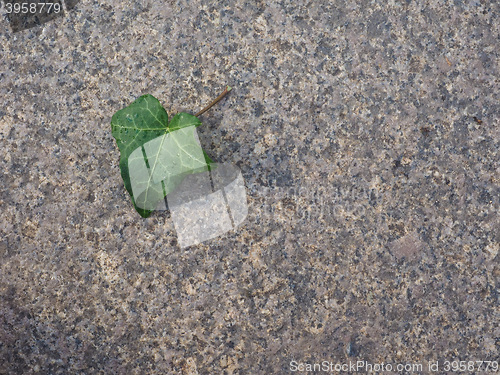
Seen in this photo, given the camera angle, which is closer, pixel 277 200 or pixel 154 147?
pixel 154 147

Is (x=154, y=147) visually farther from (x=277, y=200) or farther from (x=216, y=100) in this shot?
(x=277, y=200)

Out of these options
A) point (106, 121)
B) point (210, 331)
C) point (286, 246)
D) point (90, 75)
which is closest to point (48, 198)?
point (106, 121)

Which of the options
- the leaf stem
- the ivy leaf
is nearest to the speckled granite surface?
the leaf stem

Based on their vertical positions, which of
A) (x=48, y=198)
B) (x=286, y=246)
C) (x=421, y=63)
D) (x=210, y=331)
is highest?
(x=421, y=63)

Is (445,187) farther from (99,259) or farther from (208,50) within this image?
(99,259)

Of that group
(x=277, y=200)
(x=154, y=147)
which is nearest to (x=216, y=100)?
(x=154, y=147)
